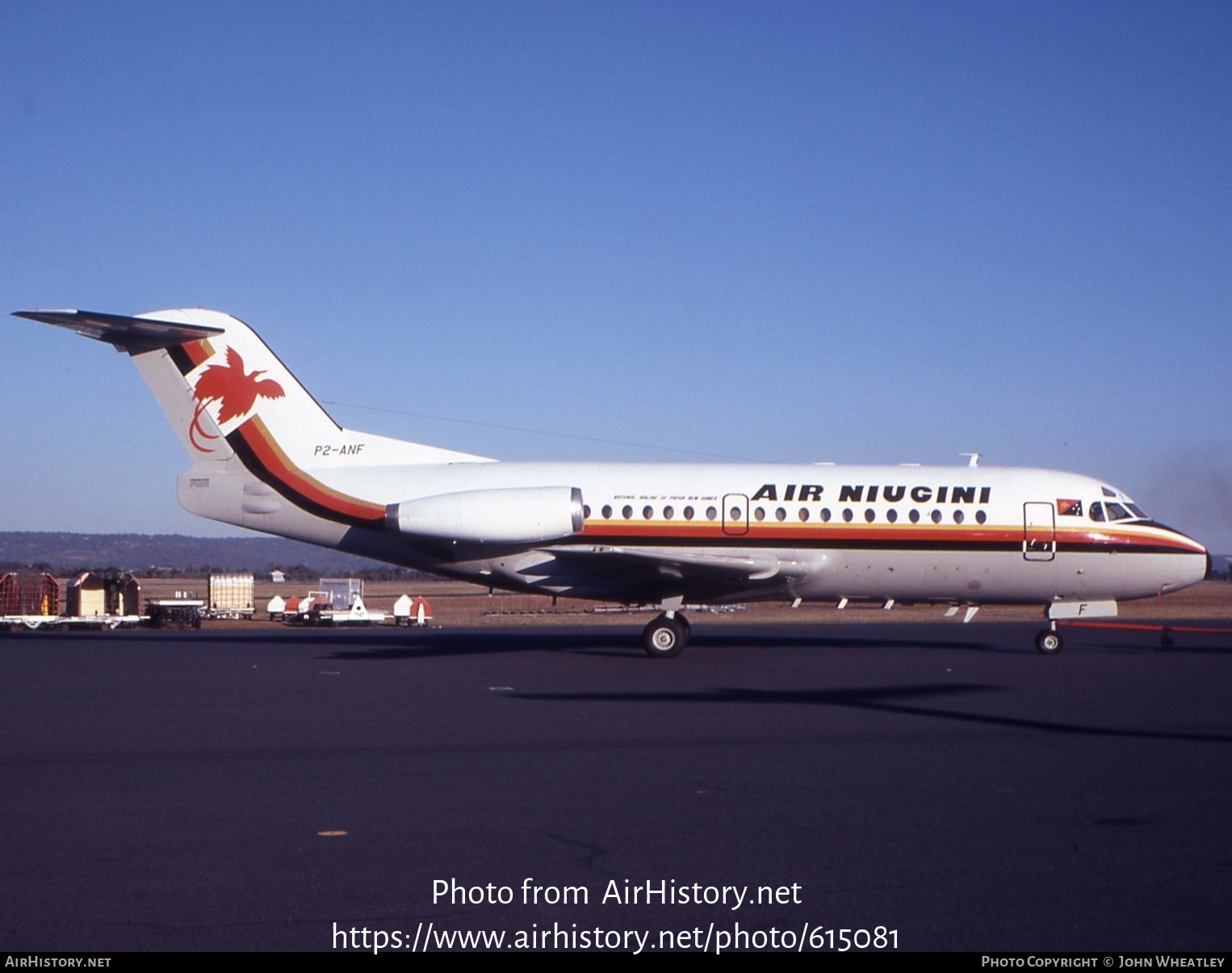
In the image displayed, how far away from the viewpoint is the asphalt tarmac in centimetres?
573

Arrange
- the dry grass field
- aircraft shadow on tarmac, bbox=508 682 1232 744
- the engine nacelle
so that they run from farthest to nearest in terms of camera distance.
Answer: the dry grass field, the engine nacelle, aircraft shadow on tarmac, bbox=508 682 1232 744

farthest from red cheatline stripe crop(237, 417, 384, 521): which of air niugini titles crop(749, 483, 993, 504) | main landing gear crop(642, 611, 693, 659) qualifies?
air niugini titles crop(749, 483, 993, 504)

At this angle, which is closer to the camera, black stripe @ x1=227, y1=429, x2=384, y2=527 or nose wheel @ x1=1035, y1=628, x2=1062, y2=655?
nose wheel @ x1=1035, y1=628, x2=1062, y2=655

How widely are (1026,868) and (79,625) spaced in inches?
1351

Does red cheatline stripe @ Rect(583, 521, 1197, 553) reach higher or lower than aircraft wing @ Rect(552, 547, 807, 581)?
higher

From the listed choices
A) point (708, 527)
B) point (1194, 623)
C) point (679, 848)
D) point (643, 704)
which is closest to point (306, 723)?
point (643, 704)

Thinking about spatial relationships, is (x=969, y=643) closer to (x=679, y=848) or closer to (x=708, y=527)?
(x=708, y=527)

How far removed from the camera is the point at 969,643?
2573 cm

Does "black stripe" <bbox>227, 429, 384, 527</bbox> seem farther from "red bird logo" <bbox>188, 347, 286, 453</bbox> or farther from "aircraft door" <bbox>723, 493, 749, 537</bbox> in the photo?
"aircraft door" <bbox>723, 493, 749, 537</bbox>

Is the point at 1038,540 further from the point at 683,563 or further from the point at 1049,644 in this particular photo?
the point at 683,563

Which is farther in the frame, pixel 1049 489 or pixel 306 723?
pixel 1049 489

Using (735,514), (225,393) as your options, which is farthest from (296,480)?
(735,514)

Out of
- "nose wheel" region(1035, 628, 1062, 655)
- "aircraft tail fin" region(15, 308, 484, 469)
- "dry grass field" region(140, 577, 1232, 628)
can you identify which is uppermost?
"aircraft tail fin" region(15, 308, 484, 469)

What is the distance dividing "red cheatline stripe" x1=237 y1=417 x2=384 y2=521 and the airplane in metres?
0.03
